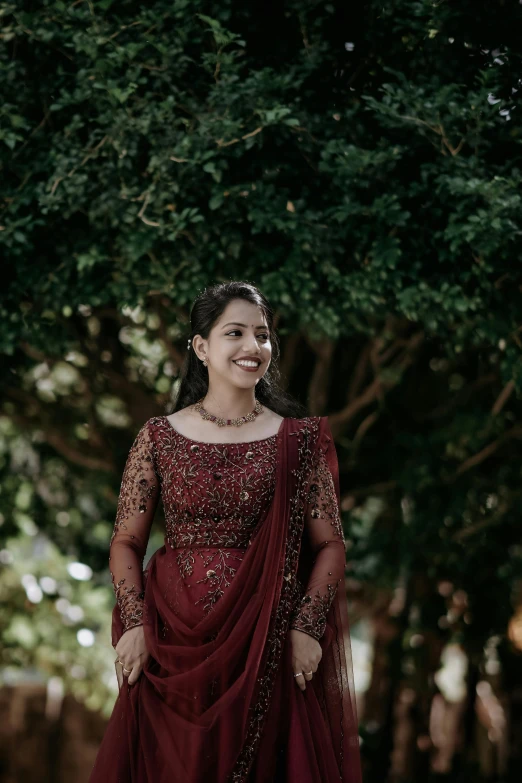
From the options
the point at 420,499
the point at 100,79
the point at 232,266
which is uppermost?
the point at 100,79

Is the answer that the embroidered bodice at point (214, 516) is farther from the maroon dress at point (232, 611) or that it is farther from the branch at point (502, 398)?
the branch at point (502, 398)

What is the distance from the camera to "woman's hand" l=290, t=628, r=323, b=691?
2812 mm

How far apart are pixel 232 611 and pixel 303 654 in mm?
244

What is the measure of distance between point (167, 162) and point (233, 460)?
4.98 feet

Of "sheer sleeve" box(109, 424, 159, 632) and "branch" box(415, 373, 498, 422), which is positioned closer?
"sheer sleeve" box(109, 424, 159, 632)

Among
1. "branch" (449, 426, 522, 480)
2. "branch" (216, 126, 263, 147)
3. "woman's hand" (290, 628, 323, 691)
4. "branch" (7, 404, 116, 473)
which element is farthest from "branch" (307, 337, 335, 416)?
"woman's hand" (290, 628, 323, 691)

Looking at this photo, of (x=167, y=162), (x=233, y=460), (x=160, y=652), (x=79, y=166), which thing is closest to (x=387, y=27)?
(x=167, y=162)

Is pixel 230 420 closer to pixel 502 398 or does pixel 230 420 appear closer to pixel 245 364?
pixel 245 364

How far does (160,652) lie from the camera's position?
279 cm

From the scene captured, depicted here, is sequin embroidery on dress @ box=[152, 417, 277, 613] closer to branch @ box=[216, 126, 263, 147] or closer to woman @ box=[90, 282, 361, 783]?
woman @ box=[90, 282, 361, 783]

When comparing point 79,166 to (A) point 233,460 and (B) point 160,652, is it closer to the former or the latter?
(A) point 233,460

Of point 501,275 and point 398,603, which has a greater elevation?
point 501,275

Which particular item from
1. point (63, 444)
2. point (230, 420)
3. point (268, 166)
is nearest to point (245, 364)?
point (230, 420)

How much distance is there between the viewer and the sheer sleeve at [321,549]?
9.31ft
